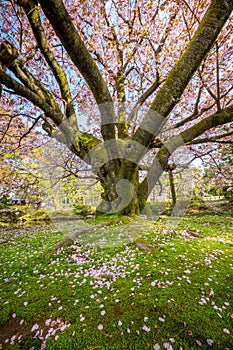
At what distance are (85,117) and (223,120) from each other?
23.3 ft

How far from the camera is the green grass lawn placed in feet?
4.82

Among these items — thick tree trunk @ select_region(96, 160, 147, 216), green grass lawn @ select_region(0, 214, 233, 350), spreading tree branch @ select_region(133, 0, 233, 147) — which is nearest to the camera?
green grass lawn @ select_region(0, 214, 233, 350)

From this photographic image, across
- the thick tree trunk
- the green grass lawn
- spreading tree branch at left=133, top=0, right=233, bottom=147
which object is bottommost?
the green grass lawn

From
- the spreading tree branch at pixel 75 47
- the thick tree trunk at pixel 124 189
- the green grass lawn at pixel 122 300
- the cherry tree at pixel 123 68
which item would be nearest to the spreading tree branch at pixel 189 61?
the cherry tree at pixel 123 68

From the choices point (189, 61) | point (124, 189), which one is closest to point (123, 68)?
point (189, 61)

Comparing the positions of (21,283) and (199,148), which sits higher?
(199,148)

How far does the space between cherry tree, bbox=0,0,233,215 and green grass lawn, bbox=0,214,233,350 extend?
2.15 meters

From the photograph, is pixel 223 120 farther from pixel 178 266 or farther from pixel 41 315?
pixel 41 315

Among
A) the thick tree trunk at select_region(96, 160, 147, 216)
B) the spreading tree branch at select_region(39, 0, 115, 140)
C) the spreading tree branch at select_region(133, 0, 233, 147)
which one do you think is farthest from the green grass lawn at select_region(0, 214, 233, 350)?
the spreading tree branch at select_region(39, 0, 115, 140)

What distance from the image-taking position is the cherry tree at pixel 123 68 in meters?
3.14

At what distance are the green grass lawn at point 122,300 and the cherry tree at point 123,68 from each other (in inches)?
84.6

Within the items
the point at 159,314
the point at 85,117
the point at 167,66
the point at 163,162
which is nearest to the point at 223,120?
the point at 163,162

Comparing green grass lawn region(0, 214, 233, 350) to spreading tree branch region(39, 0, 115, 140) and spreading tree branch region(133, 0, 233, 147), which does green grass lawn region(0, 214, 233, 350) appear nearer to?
spreading tree branch region(133, 0, 233, 147)

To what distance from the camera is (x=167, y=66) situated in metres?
5.69
